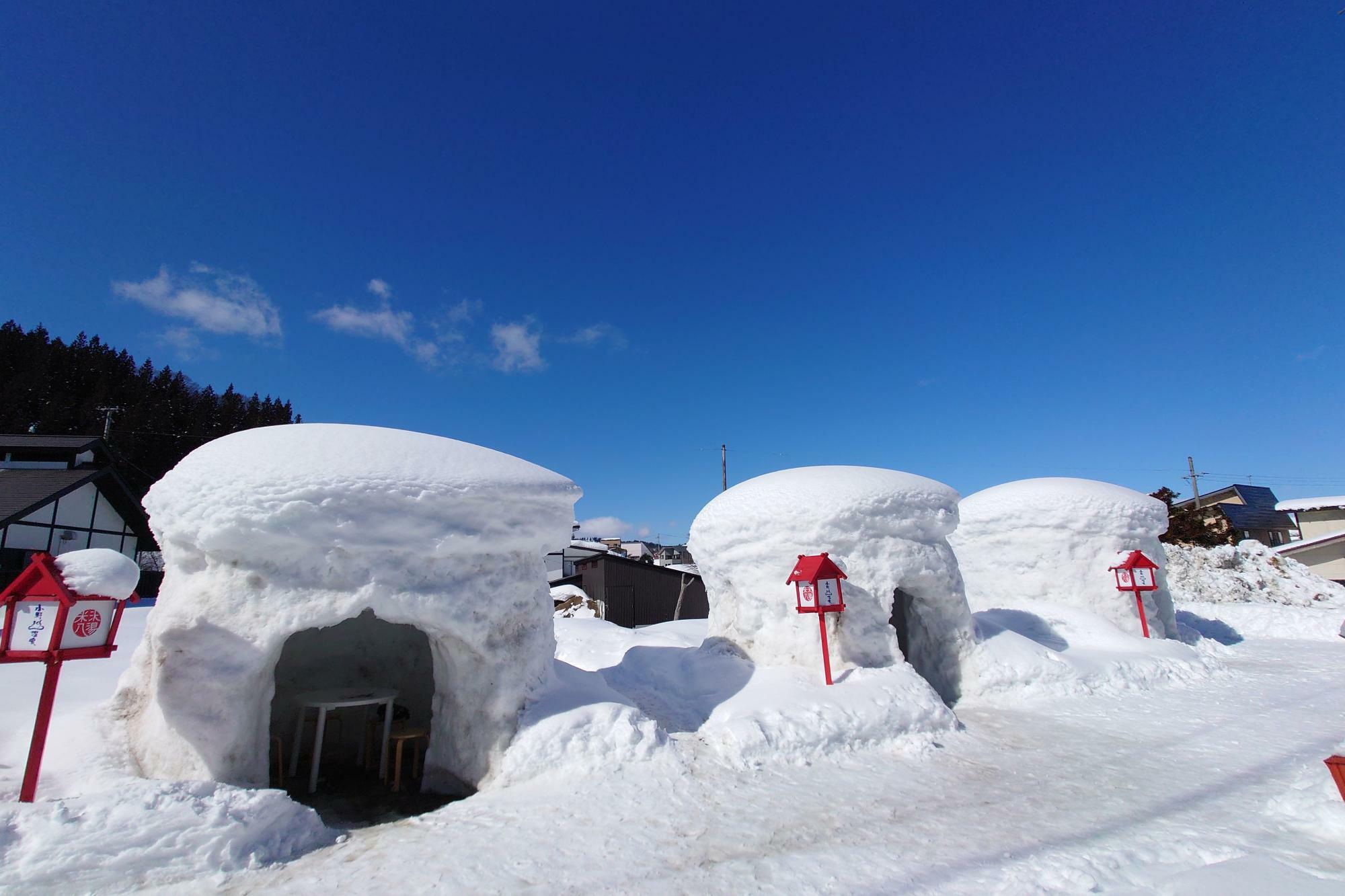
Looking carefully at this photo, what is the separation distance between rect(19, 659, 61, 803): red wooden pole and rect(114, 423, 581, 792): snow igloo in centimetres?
84

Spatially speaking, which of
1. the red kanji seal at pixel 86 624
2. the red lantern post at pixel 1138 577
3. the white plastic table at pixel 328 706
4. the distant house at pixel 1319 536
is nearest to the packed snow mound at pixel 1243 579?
the distant house at pixel 1319 536

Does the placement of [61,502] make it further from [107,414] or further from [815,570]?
[107,414]

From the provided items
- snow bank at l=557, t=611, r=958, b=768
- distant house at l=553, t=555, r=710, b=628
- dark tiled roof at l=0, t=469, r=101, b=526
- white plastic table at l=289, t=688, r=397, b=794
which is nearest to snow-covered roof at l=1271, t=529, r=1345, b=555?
distant house at l=553, t=555, r=710, b=628

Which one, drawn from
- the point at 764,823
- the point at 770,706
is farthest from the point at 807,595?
the point at 764,823

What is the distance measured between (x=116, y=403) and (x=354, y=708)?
36861mm

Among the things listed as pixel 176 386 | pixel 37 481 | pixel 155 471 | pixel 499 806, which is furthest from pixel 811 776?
pixel 176 386

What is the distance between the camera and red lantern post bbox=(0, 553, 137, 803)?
15.1 ft

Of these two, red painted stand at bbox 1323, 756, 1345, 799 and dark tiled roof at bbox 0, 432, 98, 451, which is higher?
dark tiled roof at bbox 0, 432, 98, 451

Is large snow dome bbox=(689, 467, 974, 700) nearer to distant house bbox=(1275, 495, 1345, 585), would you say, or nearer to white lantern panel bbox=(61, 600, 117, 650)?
white lantern panel bbox=(61, 600, 117, 650)

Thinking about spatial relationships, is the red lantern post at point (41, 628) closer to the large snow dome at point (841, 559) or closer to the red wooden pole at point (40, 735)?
the red wooden pole at point (40, 735)

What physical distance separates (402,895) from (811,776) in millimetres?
4144

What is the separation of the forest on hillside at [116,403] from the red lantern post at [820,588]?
2959 cm

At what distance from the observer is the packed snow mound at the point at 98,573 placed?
15.8ft

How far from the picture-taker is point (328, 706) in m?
6.88
